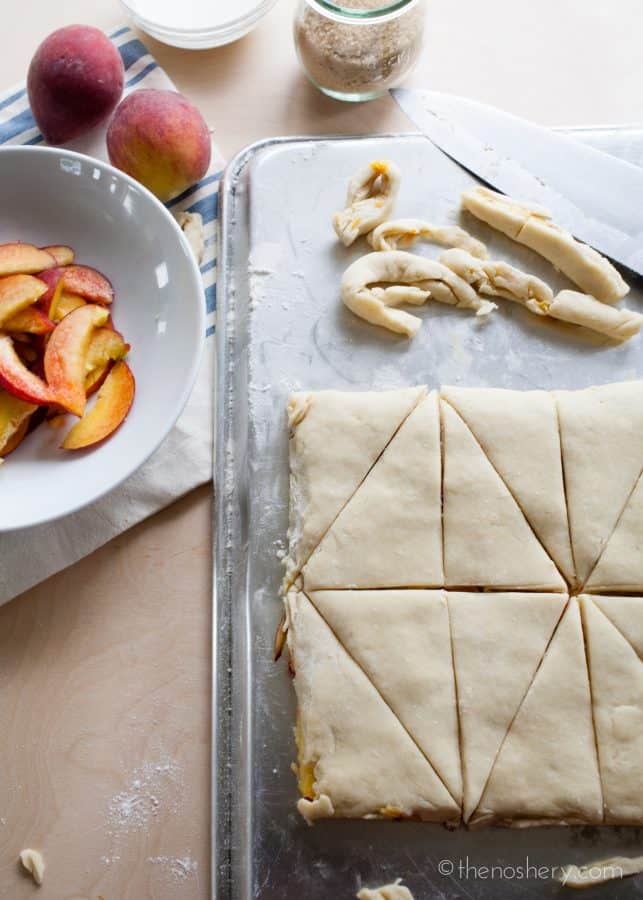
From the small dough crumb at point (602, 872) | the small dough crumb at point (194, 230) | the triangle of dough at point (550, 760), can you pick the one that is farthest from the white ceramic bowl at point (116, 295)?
the small dough crumb at point (602, 872)

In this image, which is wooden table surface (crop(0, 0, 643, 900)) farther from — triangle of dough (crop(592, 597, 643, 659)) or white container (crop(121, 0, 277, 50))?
triangle of dough (crop(592, 597, 643, 659))

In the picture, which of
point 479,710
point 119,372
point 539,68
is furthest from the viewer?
point 539,68

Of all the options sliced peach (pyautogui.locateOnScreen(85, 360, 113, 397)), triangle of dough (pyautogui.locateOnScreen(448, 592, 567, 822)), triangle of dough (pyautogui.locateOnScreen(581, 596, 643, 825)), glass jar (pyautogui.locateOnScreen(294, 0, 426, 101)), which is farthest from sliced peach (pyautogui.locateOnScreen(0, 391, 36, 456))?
triangle of dough (pyautogui.locateOnScreen(581, 596, 643, 825))

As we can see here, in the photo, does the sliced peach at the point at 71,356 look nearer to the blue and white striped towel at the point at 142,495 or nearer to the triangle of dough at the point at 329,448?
the blue and white striped towel at the point at 142,495

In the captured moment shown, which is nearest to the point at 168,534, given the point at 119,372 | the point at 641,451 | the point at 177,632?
the point at 177,632

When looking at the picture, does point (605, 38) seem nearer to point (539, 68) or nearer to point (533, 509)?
point (539, 68)

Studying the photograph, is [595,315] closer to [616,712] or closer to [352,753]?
[616,712]
